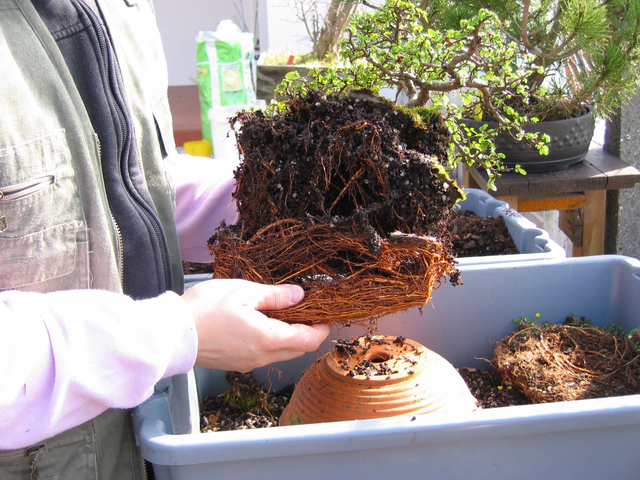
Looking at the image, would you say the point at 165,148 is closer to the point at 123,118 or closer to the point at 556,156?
the point at 123,118

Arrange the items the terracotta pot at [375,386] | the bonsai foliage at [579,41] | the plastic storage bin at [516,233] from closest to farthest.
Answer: the terracotta pot at [375,386]
the plastic storage bin at [516,233]
the bonsai foliage at [579,41]

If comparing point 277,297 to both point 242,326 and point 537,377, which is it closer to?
point 242,326

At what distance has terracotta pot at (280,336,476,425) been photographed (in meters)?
1.00

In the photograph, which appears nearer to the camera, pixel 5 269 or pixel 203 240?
pixel 5 269

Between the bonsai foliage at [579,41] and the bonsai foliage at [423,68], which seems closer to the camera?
the bonsai foliage at [423,68]

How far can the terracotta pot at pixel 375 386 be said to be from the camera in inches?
39.2

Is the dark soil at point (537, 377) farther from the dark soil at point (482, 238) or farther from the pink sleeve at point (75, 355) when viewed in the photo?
the pink sleeve at point (75, 355)

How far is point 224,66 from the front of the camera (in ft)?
11.7

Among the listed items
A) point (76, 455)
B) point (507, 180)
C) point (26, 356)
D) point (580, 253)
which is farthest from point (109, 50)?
point (580, 253)

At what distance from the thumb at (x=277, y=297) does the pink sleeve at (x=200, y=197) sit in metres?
0.37

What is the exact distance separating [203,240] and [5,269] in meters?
0.54

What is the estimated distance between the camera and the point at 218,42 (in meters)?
3.49

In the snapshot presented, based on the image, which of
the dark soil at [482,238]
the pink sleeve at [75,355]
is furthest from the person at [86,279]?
the dark soil at [482,238]

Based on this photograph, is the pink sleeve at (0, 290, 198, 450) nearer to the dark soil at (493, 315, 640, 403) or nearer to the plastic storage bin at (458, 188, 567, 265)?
the plastic storage bin at (458, 188, 567, 265)
